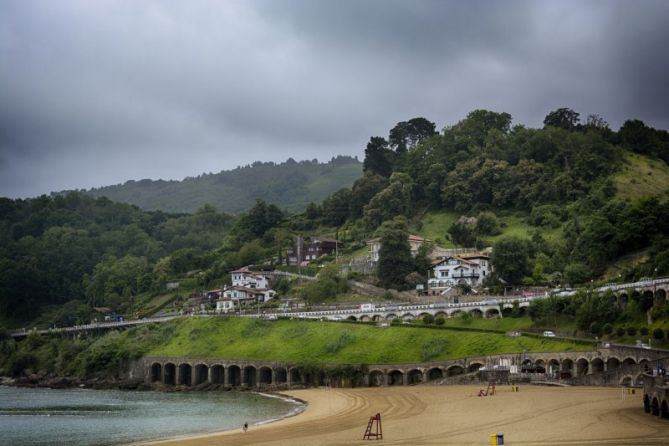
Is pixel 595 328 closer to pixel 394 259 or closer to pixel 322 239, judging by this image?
pixel 394 259

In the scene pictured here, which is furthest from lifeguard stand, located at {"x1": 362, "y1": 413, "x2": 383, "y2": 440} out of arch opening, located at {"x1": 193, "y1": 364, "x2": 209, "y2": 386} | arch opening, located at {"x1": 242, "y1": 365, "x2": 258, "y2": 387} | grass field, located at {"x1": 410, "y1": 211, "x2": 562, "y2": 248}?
grass field, located at {"x1": 410, "y1": 211, "x2": 562, "y2": 248}

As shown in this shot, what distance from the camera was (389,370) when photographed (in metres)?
81.9

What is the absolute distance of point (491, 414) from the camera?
52.7 metres

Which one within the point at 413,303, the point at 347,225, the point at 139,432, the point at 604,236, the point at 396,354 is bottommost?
the point at 139,432

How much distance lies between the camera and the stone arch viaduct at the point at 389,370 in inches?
2625

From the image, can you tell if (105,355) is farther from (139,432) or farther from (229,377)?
(139,432)

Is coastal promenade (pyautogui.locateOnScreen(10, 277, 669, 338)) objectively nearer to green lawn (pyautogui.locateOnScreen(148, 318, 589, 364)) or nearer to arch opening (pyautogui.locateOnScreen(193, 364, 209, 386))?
green lawn (pyautogui.locateOnScreen(148, 318, 589, 364))

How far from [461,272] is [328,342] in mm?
27562

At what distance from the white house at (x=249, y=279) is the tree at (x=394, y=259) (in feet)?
80.0

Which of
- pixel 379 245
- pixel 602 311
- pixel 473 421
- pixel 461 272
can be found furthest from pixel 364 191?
pixel 473 421

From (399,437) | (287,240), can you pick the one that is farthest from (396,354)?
(287,240)

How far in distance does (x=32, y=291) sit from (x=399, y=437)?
126 m

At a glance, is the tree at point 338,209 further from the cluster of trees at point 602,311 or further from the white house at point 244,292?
the cluster of trees at point 602,311

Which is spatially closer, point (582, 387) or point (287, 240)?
point (582, 387)
